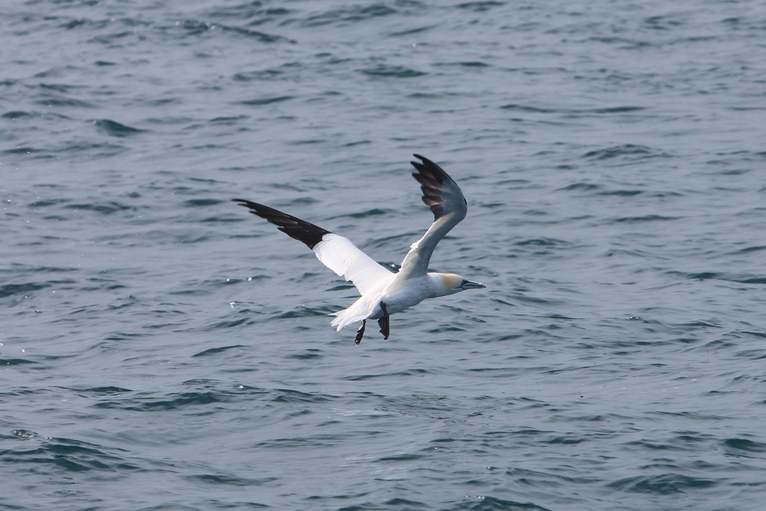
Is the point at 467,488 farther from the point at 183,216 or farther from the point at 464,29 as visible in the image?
the point at 464,29

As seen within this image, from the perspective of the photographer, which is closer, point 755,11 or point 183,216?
point 183,216

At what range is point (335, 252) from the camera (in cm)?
1438

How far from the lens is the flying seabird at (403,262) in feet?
40.9

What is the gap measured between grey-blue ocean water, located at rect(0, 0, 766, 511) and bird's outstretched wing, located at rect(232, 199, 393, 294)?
1046 millimetres

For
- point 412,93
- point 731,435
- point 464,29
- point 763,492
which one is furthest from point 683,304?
point 464,29

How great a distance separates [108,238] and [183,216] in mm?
1138

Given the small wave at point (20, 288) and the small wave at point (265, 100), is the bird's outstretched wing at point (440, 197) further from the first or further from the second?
the small wave at point (265, 100)

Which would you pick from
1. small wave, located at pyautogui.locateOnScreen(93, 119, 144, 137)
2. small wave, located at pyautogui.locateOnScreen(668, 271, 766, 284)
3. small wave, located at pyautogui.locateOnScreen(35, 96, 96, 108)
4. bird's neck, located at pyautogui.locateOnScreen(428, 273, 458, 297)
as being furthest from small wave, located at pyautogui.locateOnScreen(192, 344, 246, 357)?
small wave, located at pyautogui.locateOnScreen(35, 96, 96, 108)

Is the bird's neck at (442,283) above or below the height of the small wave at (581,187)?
above

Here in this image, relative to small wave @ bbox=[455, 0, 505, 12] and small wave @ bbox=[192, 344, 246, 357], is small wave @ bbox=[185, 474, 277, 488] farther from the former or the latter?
small wave @ bbox=[455, 0, 505, 12]

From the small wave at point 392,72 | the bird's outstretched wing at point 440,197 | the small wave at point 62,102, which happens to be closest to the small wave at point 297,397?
the bird's outstretched wing at point 440,197

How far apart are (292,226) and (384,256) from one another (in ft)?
13.4

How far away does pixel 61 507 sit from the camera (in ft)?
38.1

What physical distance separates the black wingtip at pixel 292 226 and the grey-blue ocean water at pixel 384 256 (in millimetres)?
1324
